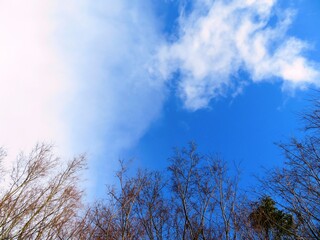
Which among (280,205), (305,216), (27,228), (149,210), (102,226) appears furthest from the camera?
(149,210)

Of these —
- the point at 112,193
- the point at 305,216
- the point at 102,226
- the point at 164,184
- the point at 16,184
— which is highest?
the point at 164,184

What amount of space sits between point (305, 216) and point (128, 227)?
8.36 meters

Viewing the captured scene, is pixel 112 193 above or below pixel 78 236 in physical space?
above

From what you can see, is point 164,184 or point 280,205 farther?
point 164,184

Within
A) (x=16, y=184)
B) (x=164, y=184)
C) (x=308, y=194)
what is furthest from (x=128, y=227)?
(x=308, y=194)

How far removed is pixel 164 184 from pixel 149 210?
1.74 metres

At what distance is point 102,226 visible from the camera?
9.95 m

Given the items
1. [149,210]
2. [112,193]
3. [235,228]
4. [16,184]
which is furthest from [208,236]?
[16,184]

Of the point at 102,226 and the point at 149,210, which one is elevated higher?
the point at 149,210

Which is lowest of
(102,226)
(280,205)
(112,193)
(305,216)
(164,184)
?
(305,216)

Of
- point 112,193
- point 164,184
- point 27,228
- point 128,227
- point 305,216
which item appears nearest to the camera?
point 305,216

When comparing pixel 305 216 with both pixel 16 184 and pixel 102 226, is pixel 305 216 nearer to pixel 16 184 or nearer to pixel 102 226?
pixel 102 226

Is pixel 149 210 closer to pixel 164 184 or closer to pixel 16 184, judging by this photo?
pixel 164 184

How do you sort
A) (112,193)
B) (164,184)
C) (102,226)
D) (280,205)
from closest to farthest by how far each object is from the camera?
(280,205) < (102,226) < (112,193) < (164,184)
